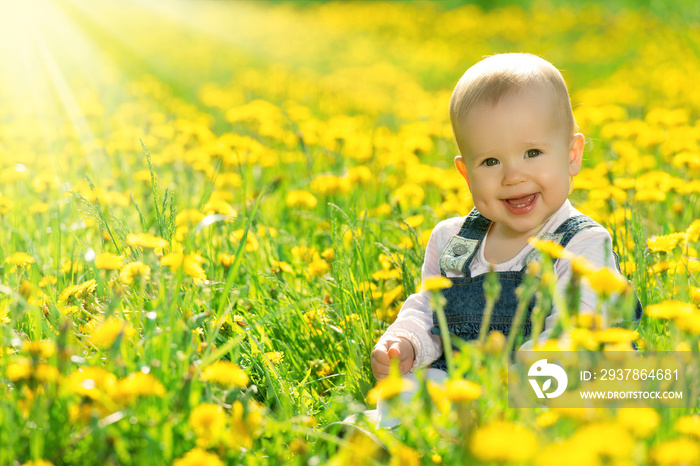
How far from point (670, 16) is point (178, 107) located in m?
5.35

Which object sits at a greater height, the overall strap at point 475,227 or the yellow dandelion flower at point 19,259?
the overall strap at point 475,227

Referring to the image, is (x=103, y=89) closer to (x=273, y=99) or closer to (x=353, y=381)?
(x=273, y=99)

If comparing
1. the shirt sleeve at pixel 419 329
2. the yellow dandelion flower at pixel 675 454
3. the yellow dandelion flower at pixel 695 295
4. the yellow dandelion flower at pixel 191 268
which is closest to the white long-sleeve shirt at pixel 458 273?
the shirt sleeve at pixel 419 329

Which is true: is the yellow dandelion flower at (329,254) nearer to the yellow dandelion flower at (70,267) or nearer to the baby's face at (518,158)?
the baby's face at (518,158)

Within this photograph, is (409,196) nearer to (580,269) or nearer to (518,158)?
(518,158)

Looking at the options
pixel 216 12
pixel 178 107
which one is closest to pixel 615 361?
pixel 178 107

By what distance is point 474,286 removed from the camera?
181cm

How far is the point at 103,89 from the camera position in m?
5.53

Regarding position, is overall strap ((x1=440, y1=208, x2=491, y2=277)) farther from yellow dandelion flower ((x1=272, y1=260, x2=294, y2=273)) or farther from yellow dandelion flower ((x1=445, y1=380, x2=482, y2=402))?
yellow dandelion flower ((x1=445, y1=380, x2=482, y2=402))

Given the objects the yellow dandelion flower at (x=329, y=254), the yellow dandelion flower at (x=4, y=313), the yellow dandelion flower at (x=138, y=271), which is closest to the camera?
the yellow dandelion flower at (x=138, y=271)

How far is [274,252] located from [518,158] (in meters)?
0.90

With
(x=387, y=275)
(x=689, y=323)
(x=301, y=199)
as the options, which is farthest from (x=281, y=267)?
(x=689, y=323)

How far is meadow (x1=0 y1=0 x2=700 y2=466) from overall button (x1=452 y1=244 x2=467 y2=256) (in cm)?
20
